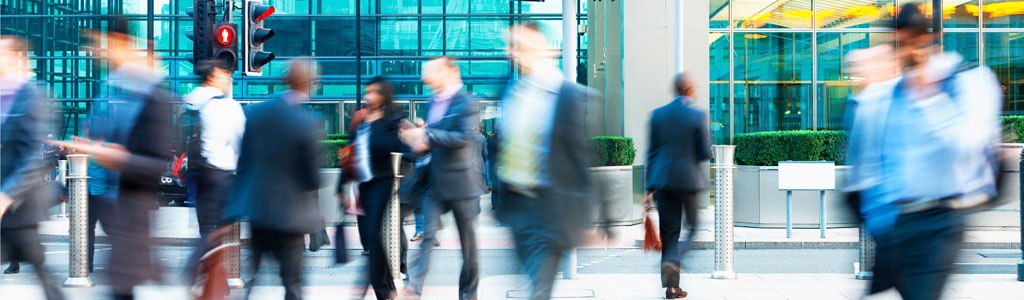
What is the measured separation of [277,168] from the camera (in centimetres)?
439

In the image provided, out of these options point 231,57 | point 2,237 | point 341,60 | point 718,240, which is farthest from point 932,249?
point 341,60

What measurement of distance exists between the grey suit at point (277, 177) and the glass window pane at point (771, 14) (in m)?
14.3

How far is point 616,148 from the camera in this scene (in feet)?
38.8

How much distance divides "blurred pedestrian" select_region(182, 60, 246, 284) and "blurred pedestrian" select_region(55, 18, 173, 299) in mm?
619

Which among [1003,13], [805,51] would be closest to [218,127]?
[805,51]

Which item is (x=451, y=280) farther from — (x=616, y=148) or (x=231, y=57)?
(x=616, y=148)

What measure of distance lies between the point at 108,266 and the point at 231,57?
3939 millimetres

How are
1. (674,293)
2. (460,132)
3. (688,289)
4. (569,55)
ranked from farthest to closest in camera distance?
(569,55) < (688,289) < (674,293) < (460,132)

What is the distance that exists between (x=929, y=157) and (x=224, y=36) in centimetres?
653

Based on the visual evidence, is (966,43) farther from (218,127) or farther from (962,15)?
(218,127)

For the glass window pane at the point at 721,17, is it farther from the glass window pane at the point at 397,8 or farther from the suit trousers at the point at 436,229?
A: the suit trousers at the point at 436,229

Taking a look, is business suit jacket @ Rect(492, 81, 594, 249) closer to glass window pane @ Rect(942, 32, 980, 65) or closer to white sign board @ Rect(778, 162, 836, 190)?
white sign board @ Rect(778, 162, 836, 190)

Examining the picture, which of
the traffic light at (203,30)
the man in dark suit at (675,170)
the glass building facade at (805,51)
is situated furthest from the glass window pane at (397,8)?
the man in dark suit at (675,170)

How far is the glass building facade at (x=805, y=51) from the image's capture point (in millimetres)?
17516
